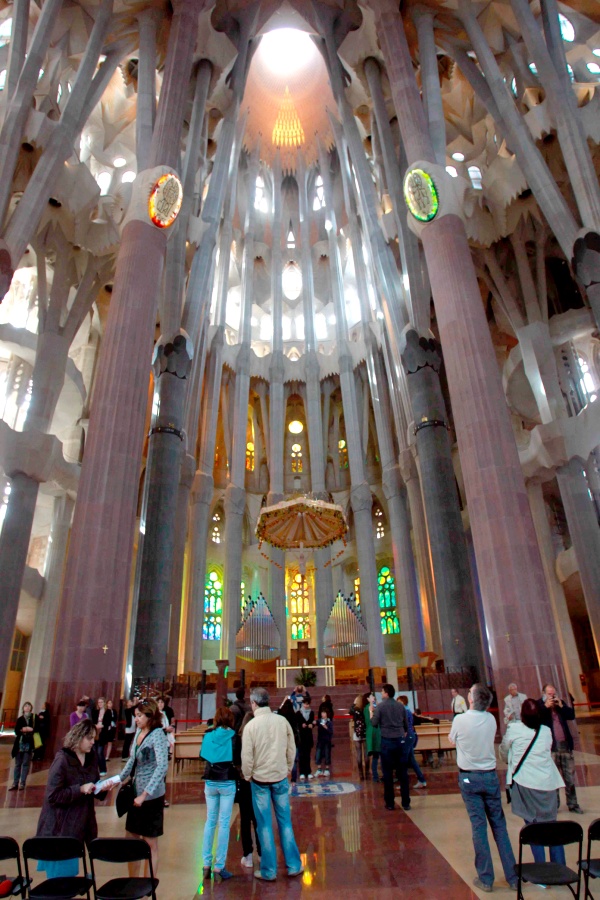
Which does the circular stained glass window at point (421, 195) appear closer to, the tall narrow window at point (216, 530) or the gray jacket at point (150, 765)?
the gray jacket at point (150, 765)

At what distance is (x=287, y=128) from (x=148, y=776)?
1534 inches

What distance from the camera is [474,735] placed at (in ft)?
12.8

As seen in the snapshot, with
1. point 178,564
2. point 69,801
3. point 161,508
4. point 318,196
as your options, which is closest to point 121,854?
point 69,801

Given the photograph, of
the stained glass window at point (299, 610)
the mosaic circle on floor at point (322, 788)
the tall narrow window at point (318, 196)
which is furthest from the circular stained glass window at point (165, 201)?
the tall narrow window at point (318, 196)

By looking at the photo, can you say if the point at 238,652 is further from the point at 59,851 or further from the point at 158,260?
the point at 59,851

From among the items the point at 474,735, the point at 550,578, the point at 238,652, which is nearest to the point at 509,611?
the point at 474,735

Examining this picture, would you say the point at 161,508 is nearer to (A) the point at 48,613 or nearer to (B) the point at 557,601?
(A) the point at 48,613

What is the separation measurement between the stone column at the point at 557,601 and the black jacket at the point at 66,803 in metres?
17.8

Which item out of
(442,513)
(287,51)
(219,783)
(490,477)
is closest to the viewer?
(219,783)

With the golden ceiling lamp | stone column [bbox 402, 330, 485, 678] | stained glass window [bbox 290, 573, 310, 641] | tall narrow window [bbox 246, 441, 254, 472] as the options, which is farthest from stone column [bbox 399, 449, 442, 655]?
the golden ceiling lamp

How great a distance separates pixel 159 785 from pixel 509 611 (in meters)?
8.32

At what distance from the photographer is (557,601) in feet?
63.5

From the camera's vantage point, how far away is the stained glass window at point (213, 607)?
29516 millimetres

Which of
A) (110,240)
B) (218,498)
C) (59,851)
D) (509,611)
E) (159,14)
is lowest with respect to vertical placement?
(59,851)
